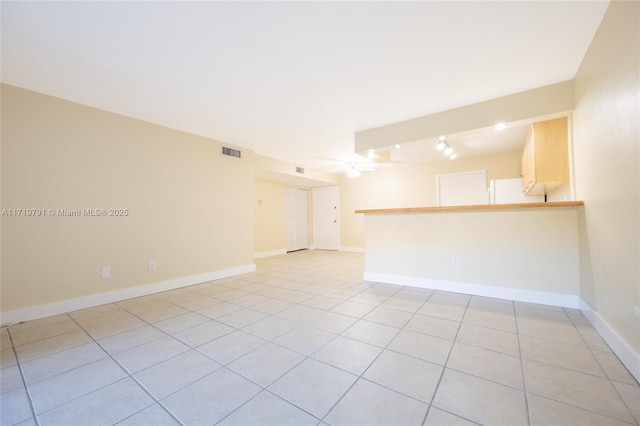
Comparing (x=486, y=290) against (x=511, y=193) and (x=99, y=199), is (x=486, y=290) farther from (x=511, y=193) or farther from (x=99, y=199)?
(x=99, y=199)

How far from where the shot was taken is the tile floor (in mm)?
1224

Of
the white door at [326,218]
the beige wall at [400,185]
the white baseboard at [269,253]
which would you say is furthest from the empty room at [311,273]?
the white door at [326,218]

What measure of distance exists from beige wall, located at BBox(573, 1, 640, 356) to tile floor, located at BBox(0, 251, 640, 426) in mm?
409

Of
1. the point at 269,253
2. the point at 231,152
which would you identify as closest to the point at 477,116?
the point at 231,152

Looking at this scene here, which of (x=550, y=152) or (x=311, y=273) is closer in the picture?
(x=550, y=152)

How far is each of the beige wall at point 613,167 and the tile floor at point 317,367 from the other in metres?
0.41

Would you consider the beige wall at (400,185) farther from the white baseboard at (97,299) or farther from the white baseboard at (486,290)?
the white baseboard at (97,299)

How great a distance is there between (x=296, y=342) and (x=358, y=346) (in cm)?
48

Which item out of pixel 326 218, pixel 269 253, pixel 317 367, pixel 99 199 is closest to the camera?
pixel 317 367

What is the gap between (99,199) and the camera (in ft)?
9.66

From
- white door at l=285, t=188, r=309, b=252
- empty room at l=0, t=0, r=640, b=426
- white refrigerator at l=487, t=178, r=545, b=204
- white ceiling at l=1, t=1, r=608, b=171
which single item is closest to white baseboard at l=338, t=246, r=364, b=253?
white door at l=285, t=188, r=309, b=252

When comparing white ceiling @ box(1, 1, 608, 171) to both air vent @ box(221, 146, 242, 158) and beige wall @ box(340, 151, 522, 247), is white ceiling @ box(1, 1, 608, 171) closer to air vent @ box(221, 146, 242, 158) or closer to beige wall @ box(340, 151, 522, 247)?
air vent @ box(221, 146, 242, 158)

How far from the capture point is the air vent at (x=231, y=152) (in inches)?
168

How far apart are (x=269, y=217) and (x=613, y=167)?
6057 mm
